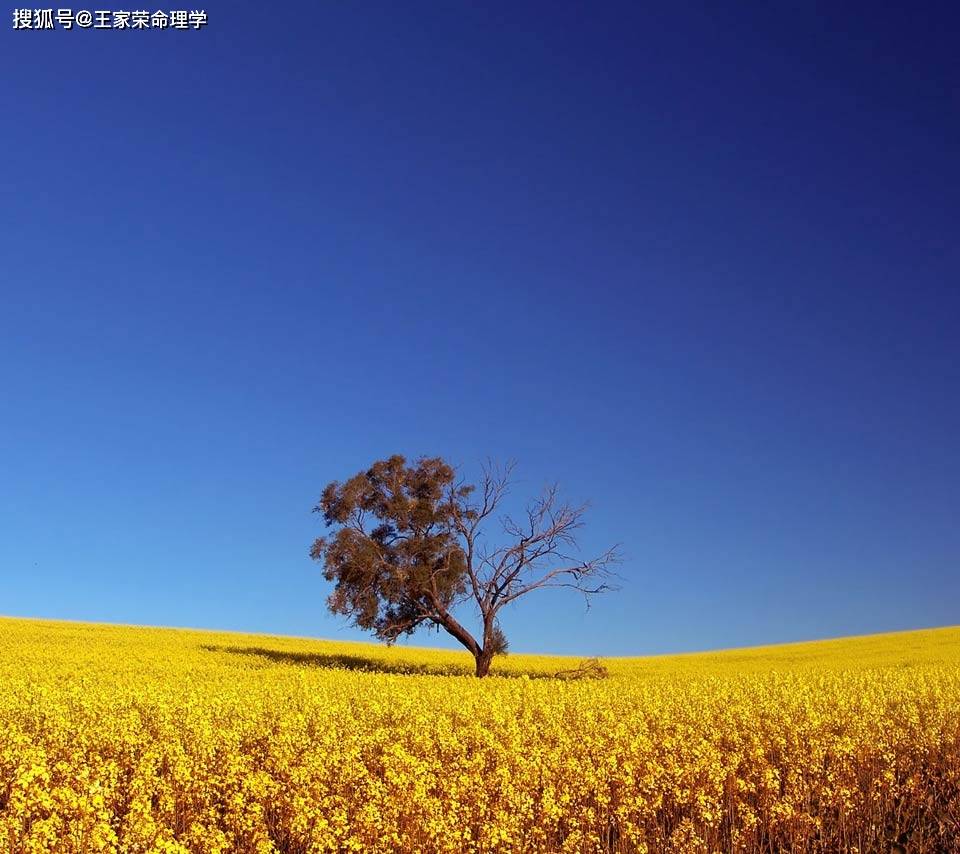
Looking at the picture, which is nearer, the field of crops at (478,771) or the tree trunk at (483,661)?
the field of crops at (478,771)

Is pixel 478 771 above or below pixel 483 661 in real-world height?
above

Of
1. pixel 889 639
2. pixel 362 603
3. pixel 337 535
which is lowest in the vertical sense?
pixel 889 639

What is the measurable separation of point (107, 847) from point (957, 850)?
28.4ft

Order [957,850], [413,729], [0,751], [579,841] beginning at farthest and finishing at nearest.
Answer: [413,729] < [0,751] < [957,850] < [579,841]

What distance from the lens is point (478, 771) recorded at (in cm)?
1052

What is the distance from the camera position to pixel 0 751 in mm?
10445

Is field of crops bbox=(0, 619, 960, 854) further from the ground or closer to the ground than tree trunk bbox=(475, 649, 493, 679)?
further from the ground

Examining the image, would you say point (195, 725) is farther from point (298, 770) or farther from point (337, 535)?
point (337, 535)

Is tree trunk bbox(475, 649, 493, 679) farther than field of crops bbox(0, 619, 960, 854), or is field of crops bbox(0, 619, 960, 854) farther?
tree trunk bbox(475, 649, 493, 679)

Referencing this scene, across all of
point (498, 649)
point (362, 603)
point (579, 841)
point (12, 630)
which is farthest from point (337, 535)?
point (579, 841)

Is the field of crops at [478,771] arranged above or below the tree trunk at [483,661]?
above

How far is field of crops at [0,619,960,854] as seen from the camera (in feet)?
26.7

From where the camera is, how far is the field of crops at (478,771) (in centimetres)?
815

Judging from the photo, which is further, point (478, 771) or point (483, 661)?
point (483, 661)
